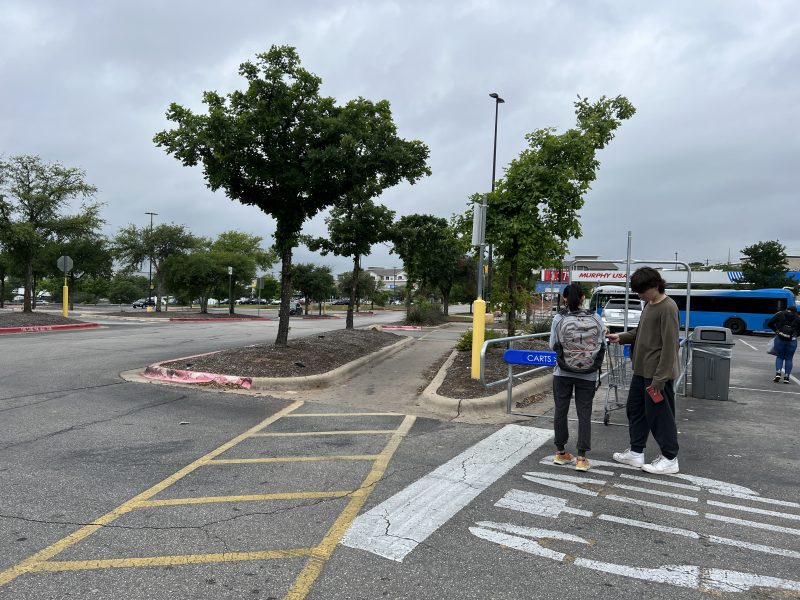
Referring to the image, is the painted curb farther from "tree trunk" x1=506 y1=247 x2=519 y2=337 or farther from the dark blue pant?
the dark blue pant

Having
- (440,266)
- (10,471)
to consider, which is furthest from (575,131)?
(440,266)

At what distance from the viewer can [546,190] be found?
38.5 feet

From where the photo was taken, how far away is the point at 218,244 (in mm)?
66250

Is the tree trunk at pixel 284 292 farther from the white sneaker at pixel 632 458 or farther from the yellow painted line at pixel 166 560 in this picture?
the yellow painted line at pixel 166 560

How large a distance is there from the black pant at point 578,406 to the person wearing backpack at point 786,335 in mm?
8003

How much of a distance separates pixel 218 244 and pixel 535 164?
5994 cm

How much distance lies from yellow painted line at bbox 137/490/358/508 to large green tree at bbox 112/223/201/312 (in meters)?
34.2

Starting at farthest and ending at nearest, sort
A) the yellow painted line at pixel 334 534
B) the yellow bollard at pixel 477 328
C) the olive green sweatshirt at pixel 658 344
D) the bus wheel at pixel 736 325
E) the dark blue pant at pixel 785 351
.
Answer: the bus wheel at pixel 736 325
the dark blue pant at pixel 785 351
the yellow bollard at pixel 477 328
the olive green sweatshirt at pixel 658 344
the yellow painted line at pixel 334 534

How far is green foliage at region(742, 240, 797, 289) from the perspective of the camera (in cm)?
4888

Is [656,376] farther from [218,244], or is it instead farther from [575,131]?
[218,244]

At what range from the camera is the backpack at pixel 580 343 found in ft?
16.4

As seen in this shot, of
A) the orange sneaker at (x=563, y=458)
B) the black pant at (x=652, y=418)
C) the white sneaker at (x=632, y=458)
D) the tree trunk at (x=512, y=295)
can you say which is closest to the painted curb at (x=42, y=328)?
the tree trunk at (x=512, y=295)

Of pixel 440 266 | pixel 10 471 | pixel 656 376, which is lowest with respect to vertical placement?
pixel 10 471

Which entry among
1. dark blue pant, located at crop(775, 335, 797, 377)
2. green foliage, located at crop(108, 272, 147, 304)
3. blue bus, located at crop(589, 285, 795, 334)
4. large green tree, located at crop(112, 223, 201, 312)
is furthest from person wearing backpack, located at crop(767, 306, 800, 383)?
green foliage, located at crop(108, 272, 147, 304)
